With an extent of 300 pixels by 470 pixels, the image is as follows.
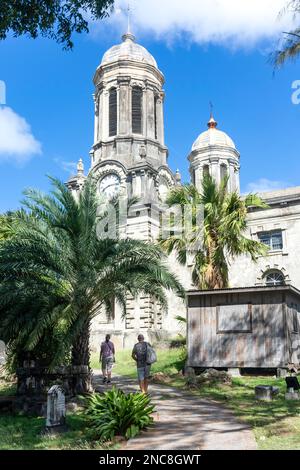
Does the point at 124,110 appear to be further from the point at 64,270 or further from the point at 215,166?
the point at 64,270

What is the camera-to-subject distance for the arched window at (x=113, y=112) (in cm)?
3822

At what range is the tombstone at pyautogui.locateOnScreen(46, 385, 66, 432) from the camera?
1073cm

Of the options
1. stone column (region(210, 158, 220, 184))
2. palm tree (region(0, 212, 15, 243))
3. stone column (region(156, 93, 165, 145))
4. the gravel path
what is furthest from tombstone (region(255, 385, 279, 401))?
stone column (region(210, 158, 220, 184))

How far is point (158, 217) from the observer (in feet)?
113

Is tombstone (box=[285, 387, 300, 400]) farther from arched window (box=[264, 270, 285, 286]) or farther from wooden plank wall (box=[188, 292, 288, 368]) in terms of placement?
arched window (box=[264, 270, 285, 286])

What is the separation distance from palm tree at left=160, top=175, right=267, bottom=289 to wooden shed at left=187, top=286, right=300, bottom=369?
1.19m

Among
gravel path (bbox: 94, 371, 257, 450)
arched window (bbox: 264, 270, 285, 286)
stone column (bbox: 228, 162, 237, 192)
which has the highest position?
stone column (bbox: 228, 162, 237, 192)

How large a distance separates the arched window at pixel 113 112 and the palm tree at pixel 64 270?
24.2 meters

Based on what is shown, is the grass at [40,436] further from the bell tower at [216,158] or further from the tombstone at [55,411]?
the bell tower at [216,158]

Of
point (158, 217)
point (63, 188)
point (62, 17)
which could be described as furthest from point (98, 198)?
point (158, 217)

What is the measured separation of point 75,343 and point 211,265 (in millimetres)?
7737
